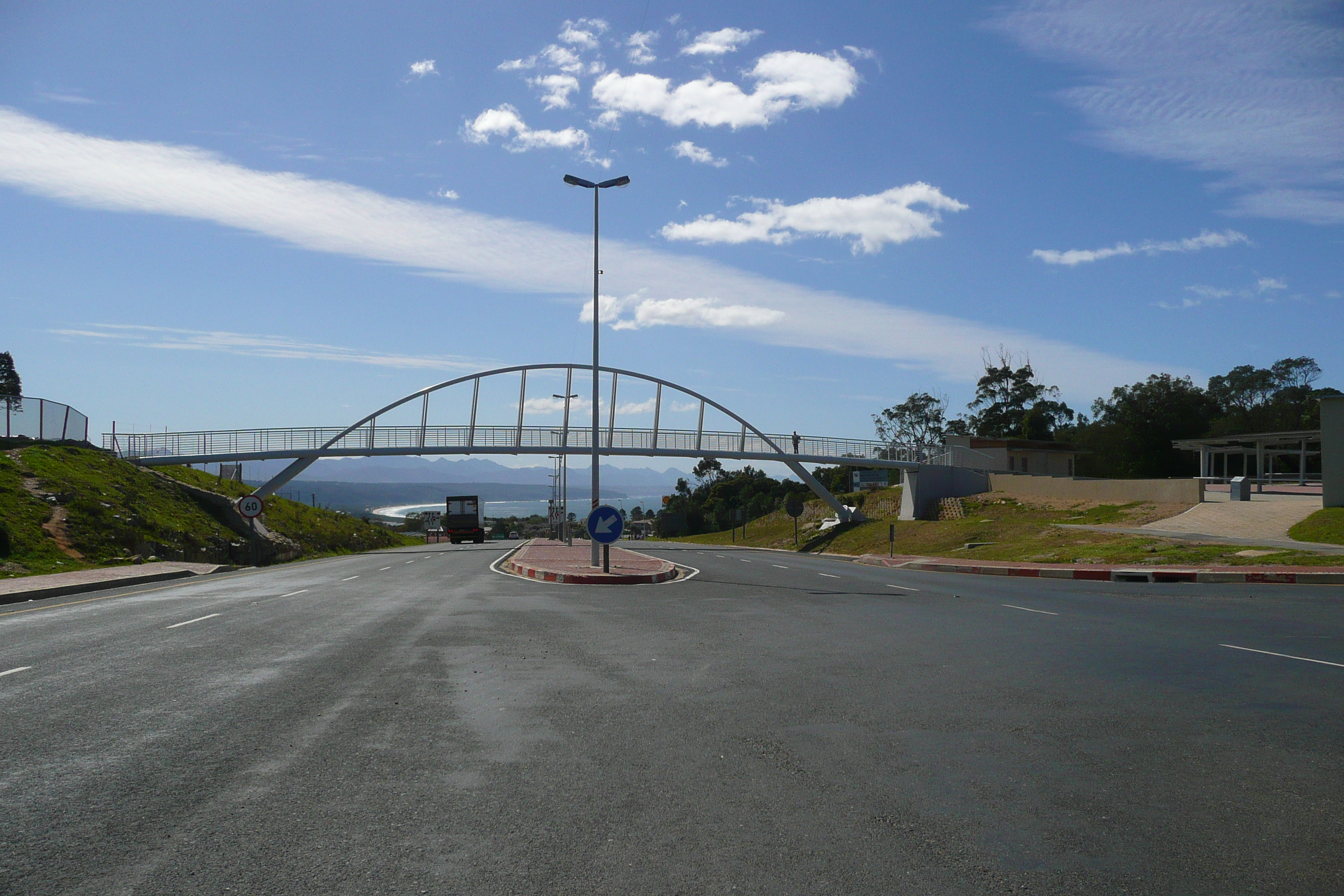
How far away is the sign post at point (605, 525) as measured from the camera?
22.0 metres

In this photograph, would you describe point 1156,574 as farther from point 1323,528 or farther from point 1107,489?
point 1107,489

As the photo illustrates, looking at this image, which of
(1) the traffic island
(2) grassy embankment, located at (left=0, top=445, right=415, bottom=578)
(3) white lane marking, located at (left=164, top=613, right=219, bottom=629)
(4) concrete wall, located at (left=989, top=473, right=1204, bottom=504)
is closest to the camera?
(3) white lane marking, located at (left=164, top=613, right=219, bottom=629)

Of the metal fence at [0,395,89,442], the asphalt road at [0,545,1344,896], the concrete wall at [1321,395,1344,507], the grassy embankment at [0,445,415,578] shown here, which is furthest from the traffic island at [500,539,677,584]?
the concrete wall at [1321,395,1344,507]

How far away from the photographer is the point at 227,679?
8.34m

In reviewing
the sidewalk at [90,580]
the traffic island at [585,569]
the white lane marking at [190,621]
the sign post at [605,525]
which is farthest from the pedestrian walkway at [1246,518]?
the sidewalk at [90,580]

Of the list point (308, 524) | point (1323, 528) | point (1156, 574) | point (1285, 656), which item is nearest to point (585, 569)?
point (1156, 574)

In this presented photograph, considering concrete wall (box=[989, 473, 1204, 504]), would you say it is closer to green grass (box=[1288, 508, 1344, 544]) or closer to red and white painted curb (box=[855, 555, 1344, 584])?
green grass (box=[1288, 508, 1344, 544])

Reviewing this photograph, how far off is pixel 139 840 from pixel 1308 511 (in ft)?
125

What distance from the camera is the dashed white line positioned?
14201mm

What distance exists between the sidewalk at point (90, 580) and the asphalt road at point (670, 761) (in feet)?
18.4

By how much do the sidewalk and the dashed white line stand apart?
675 inches

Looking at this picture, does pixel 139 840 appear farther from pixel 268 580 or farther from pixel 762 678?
pixel 268 580

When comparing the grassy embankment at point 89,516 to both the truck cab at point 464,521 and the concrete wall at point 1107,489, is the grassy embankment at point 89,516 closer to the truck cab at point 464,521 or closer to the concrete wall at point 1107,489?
the truck cab at point 464,521

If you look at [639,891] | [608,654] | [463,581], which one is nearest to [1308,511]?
[463,581]
